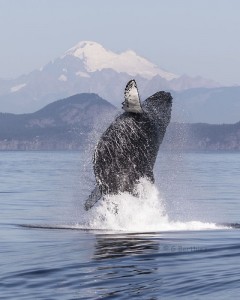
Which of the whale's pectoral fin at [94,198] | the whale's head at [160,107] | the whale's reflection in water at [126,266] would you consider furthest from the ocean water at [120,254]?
the whale's head at [160,107]

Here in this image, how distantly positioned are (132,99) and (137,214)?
11.6ft

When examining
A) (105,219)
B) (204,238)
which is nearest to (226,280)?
(204,238)

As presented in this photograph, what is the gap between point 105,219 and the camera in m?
24.6

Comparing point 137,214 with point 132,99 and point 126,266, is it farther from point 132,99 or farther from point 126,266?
point 126,266

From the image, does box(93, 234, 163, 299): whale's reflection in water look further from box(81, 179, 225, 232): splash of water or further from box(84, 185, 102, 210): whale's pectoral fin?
box(81, 179, 225, 232): splash of water

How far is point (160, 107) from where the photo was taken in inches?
951

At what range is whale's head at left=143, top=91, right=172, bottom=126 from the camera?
23875mm

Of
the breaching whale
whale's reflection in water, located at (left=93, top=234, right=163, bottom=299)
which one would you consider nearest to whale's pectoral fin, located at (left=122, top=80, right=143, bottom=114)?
the breaching whale

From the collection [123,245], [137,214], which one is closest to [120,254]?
[123,245]

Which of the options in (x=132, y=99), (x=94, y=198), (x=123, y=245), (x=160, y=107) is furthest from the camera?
(x=160, y=107)

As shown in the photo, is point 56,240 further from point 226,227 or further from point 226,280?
point 226,280

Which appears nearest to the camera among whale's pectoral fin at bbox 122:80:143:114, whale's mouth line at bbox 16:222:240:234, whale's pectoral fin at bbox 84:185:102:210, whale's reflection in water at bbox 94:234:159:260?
whale's reflection in water at bbox 94:234:159:260

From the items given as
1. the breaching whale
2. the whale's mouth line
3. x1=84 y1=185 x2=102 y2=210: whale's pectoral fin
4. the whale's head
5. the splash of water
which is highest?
the whale's head

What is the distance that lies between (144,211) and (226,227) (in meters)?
2.26
